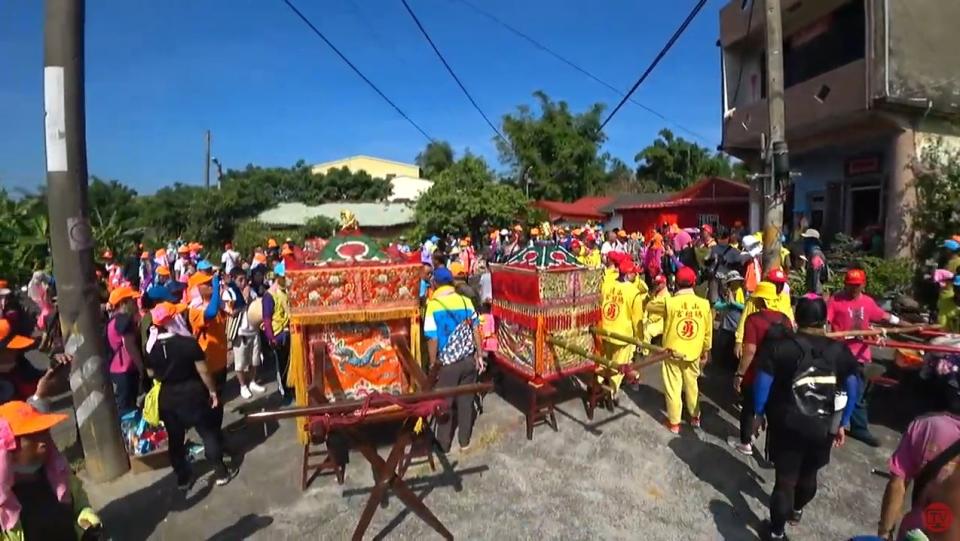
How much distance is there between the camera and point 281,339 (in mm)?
6164

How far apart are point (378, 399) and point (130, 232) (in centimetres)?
1872

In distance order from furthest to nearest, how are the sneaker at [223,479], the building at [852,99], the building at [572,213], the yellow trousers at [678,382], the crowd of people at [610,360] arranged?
the building at [572,213], the building at [852,99], the yellow trousers at [678,382], the sneaker at [223,479], the crowd of people at [610,360]

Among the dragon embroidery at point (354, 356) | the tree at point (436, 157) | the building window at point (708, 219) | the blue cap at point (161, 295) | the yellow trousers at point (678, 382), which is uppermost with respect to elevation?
the tree at point (436, 157)

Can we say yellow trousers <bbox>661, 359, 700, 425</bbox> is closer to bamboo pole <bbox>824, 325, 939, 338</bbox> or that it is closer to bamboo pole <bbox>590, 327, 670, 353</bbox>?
bamboo pole <bbox>590, 327, 670, 353</bbox>

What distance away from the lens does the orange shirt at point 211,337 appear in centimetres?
523

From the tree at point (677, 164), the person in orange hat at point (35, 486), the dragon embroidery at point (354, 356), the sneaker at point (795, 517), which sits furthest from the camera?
the tree at point (677, 164)

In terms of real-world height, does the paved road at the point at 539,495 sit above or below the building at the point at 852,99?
below

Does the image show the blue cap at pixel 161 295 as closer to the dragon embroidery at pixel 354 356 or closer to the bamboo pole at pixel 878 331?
the dragon embroidery at pixel 354 356

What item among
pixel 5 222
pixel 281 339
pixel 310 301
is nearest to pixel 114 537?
pixel 310 301

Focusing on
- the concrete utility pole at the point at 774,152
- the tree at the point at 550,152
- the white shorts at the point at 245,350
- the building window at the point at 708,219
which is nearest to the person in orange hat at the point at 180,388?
the white shorts at the point at 245,350

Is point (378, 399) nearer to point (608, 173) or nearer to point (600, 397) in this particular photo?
point (600, 397)

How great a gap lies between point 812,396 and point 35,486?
395cm

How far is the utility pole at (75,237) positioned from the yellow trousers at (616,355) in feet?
15.5

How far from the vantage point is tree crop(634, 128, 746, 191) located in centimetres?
4166
